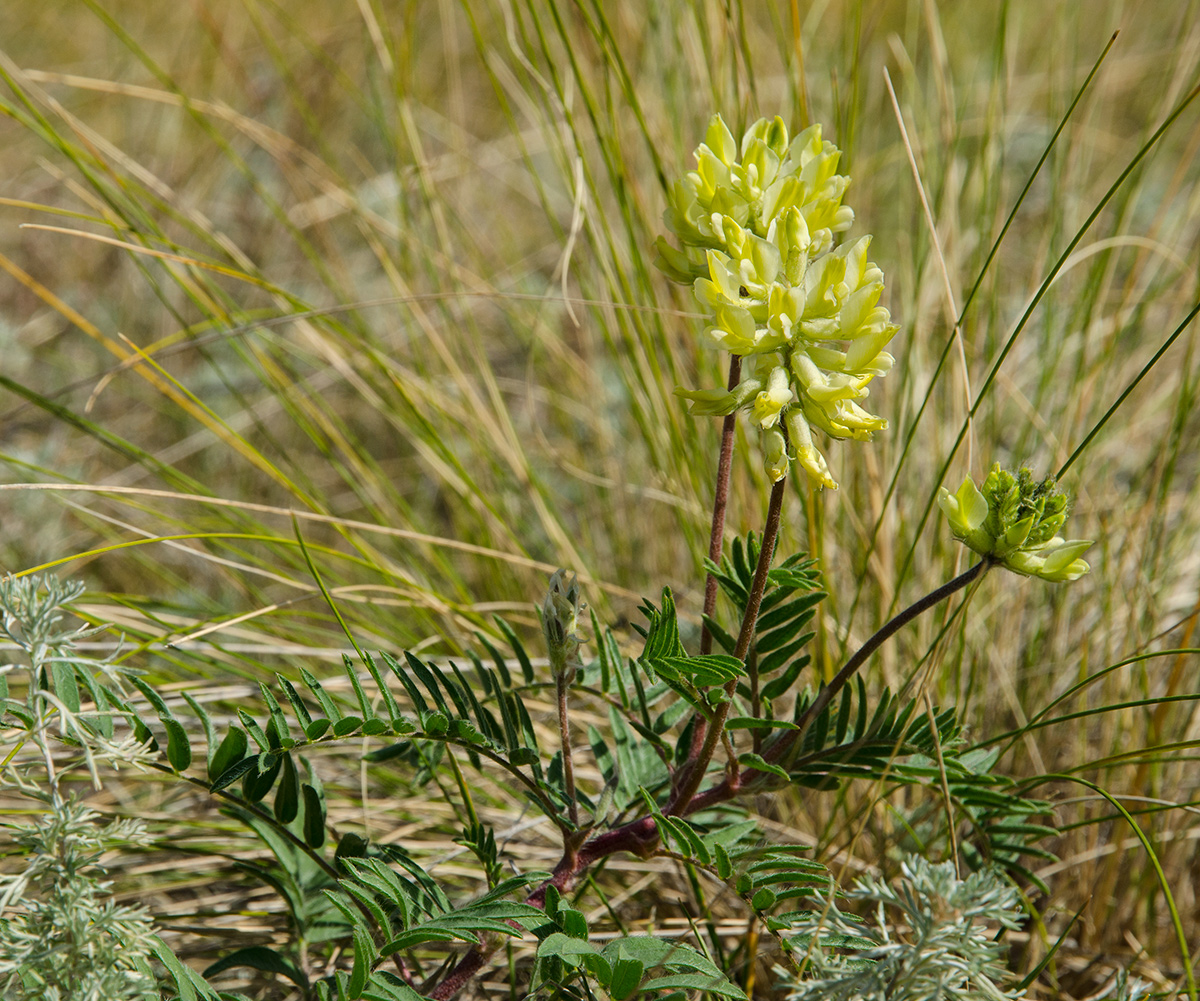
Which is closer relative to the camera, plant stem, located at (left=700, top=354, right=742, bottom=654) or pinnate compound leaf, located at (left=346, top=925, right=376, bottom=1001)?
pinnate compound leaf, located at (left=346, top=925, right=376, bottom=1001)

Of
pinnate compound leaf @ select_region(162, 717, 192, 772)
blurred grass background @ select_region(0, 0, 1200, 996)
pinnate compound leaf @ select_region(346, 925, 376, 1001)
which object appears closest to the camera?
pinnate compound leaf @ select_region(346, 925, 376, 1001)

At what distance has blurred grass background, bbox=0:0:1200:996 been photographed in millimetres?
1424

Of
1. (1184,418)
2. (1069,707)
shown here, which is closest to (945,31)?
(1184,418)

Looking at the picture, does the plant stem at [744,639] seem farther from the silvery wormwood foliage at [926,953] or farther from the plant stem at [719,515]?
the silvery wormwood foliage at [926,953]

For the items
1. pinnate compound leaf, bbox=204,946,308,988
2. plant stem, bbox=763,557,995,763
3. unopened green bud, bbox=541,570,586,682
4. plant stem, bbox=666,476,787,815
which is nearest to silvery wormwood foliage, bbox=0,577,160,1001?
pinnate compound leaf, bbox=204,946,308,988

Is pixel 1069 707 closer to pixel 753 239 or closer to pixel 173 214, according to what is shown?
pixel 753 239

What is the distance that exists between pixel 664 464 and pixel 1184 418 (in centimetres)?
85

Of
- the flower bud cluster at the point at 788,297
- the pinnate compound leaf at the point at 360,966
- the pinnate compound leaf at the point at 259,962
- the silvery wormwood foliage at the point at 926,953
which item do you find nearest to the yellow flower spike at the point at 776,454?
the flower bud cluster at the point at 788,297

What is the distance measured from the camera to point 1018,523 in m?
0.81

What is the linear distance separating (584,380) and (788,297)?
1.34m

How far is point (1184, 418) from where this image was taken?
5.01ft

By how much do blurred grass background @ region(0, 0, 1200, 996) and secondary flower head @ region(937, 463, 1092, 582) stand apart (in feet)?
0.54

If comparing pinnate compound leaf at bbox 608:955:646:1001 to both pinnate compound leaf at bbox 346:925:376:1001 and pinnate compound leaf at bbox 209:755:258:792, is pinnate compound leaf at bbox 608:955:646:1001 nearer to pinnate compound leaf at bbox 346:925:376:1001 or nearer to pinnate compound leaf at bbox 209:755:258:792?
pinnate compound leaf at bbox 346:925:376:1001

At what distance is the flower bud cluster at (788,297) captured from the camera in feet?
2.67
